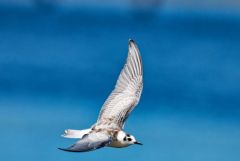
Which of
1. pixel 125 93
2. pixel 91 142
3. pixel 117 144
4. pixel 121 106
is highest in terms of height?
pixel 125 93

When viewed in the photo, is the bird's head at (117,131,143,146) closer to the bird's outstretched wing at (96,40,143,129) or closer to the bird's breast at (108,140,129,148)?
the bird's breast at (108,140,129,148)

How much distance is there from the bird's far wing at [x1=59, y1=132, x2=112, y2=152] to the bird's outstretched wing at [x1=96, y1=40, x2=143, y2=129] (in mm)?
600

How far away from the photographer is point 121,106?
6.64 metres

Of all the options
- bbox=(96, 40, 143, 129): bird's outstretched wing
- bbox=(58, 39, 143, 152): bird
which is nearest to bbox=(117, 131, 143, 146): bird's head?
bbox=(58, 39, 143, 152): bird

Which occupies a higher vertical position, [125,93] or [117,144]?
[125,93]

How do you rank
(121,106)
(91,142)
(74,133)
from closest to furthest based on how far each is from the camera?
(91,142), (74,133), (121,106)

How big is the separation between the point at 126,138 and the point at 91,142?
0.81m

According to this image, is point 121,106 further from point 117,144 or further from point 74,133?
point 74,133

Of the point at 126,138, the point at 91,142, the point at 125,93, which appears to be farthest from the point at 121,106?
the point at 91,142

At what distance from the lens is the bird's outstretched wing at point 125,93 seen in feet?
21.5

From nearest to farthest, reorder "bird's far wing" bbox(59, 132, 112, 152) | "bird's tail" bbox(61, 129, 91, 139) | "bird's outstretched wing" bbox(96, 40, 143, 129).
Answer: "bird's far wing" bbox(59, 132, 112, 152) → "bird's tail" bbox(61, 129, 91, 139) → "bird's outstretched wing" bbox(96, 40, 143, 129)

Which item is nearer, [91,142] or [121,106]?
[91,142]

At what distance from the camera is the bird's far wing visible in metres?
5.07

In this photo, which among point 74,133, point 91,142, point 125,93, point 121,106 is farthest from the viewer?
point 125,93
